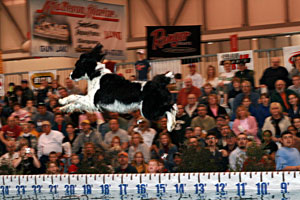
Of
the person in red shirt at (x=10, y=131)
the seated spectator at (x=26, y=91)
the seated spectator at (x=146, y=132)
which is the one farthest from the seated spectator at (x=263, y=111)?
the seated spectator at (x=26, y=91)

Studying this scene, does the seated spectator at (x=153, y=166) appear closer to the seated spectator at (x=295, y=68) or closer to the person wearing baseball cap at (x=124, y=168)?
the person wearing baseball cap at (x=124, y=168)

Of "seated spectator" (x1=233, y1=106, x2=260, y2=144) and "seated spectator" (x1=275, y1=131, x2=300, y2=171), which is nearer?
"seated spectator" (x1=275, y1=131, x2=300, y2=171)

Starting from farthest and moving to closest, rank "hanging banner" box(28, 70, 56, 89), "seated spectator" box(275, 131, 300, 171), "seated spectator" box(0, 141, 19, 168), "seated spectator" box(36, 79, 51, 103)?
"hanging banner" box(28, 70, 56, 89)
"seated spectator" box(36, 79, 51, 103)
"seated spectator" box(0, 141, 19, 168)
"seated spectator" box(275, 131, 300, 171)

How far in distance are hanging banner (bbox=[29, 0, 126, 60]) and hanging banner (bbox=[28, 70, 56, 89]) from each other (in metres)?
1.00

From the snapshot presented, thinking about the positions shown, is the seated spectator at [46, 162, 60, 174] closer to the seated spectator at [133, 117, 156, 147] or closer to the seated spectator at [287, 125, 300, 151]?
the seated spectator at [133, 117, 156, 147]

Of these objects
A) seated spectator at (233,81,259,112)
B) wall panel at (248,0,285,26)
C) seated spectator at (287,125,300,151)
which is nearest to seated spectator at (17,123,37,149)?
seated spectator at (233,81,259,112)

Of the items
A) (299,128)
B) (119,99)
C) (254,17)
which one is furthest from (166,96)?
(254,17)

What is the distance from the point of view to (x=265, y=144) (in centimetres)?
1152

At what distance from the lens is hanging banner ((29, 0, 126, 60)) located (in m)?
16.2

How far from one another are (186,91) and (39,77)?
5.63m

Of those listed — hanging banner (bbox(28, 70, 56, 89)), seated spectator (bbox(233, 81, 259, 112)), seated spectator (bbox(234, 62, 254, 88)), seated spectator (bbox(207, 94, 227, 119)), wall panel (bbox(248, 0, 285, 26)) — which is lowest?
seated spectator (bbox(207, 94, 227, 119))

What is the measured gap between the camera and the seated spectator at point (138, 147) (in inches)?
519

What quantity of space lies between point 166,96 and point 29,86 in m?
11.6

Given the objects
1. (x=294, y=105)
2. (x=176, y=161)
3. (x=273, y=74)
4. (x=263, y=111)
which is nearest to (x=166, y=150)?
(x=176, y=161)
